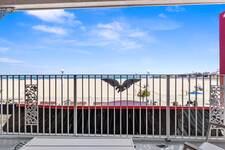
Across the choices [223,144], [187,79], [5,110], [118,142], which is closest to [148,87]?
[187,79]

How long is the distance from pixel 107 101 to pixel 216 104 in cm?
206

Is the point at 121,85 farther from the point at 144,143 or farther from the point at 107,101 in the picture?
the point at 144,143

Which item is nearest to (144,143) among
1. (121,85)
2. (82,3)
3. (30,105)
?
(121,85)

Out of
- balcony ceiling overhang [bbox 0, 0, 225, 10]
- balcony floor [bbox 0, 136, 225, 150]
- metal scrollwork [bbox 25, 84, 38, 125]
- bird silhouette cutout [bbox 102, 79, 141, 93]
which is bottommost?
balcony floor [bbox 0, 136, 225, 150]

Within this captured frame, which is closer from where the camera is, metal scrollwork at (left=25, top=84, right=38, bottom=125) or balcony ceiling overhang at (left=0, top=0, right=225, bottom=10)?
balcony ceiling overhang at (left=0, top=0, right=225, bottom=10)

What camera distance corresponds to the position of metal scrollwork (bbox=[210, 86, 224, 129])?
4.96 m

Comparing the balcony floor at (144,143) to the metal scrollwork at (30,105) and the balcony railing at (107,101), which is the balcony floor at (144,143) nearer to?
the balcony railing at (107,101)

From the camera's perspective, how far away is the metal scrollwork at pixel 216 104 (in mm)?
4961

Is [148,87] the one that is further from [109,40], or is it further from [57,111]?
[109,40]

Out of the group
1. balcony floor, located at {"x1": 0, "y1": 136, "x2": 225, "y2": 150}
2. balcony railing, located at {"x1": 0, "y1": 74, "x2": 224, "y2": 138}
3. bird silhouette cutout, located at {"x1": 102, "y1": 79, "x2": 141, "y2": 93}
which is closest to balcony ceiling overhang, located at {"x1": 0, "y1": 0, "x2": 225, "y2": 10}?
balcony railing, located at {"x1": 0, "y1": 74, "x2": 224, "y2": 138}

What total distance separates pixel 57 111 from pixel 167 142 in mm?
2353

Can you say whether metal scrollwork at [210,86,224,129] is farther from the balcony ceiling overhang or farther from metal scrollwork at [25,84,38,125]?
metal scrollwork at [25,84,38,125]

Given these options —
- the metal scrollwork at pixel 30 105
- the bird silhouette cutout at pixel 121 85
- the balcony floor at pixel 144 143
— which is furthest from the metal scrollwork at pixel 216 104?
the metal scrollwork at pixel 30 105

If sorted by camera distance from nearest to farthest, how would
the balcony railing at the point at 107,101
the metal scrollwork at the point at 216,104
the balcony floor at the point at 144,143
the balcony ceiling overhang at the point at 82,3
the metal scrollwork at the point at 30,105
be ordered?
the balcony floor at the point at 144,143 → the balcony ceiling overhang at the point at 82,3 → the metal scrollwork at the point at 216,104 → the balcony railing at the point at 107,101 → the metal scrollwork at the point at 30,105
